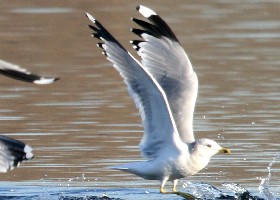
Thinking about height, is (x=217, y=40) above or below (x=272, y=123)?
above

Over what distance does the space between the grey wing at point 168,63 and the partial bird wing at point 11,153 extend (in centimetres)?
187

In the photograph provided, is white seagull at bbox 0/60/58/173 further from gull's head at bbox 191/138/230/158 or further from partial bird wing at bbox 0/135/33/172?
gull's head at bbox 191/138/230/158

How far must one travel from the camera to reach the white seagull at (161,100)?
10.2 meters

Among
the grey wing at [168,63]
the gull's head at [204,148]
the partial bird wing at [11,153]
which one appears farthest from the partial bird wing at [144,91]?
the partial bird wing at [11,153]

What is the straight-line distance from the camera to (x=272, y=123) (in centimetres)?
1355

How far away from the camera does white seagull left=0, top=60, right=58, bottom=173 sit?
9648 mm

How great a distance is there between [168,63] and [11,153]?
2.21 metres

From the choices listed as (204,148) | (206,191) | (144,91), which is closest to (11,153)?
(144,91)

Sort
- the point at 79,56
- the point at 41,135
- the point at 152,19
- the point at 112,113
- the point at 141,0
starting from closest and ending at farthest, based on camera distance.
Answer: the point at 152,19 < the point at 41,135 < the point at 112,113 < the point at 79,56 < the point at 141,0

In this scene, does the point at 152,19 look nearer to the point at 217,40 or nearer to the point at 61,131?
the point at 61,131

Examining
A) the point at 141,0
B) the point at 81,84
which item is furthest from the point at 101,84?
the point at 141,0

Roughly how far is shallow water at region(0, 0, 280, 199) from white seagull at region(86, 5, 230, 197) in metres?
0.54

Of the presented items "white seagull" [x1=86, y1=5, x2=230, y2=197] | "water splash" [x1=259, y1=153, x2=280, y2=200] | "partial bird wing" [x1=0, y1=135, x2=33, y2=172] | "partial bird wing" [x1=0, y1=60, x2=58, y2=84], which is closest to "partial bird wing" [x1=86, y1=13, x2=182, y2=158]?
"white seagull" [x1=86, y1=5, x2=230, y2=197]

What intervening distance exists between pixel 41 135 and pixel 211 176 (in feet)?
7.76
